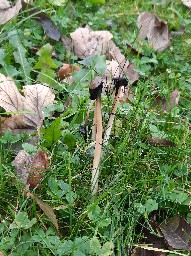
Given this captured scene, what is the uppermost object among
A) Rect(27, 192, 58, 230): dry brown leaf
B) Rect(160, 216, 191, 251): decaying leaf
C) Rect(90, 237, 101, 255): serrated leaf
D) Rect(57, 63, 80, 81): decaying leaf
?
Rect(57, 63, 80, 81): decaying leaf

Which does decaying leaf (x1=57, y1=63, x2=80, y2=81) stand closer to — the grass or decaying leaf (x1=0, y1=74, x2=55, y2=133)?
the grass

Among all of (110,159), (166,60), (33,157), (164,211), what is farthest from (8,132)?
(166,60)

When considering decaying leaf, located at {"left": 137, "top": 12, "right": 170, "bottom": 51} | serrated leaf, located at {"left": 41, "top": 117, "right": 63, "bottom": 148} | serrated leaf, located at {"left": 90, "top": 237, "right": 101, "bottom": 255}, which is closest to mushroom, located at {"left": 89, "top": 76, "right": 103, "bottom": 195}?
serrated leaf, located at {"left": 41, "top": 117, "right": 63, "bottom": 148}

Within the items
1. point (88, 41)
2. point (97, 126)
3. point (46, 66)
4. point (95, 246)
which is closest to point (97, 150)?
point (97, 126)

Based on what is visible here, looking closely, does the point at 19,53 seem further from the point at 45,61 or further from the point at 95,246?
the point at 95,246

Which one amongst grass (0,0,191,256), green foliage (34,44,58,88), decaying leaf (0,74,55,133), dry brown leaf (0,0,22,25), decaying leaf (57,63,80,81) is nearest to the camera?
grass (0,0,191,256)

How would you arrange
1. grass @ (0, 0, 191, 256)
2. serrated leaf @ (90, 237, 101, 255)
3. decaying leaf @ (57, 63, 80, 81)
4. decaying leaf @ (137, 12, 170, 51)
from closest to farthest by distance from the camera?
serrated leaf @ (90, 237, 101, 255) < grass @ (0, 0, 191, 256) < decaying leaf @ (57, 63, 80, 81) < decaying leaf @ (137, 12, 170, 51)

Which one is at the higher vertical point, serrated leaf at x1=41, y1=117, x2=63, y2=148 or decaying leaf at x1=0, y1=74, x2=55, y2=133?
decaying leaf at x1=0, y1=74, x2=55, y2=133
